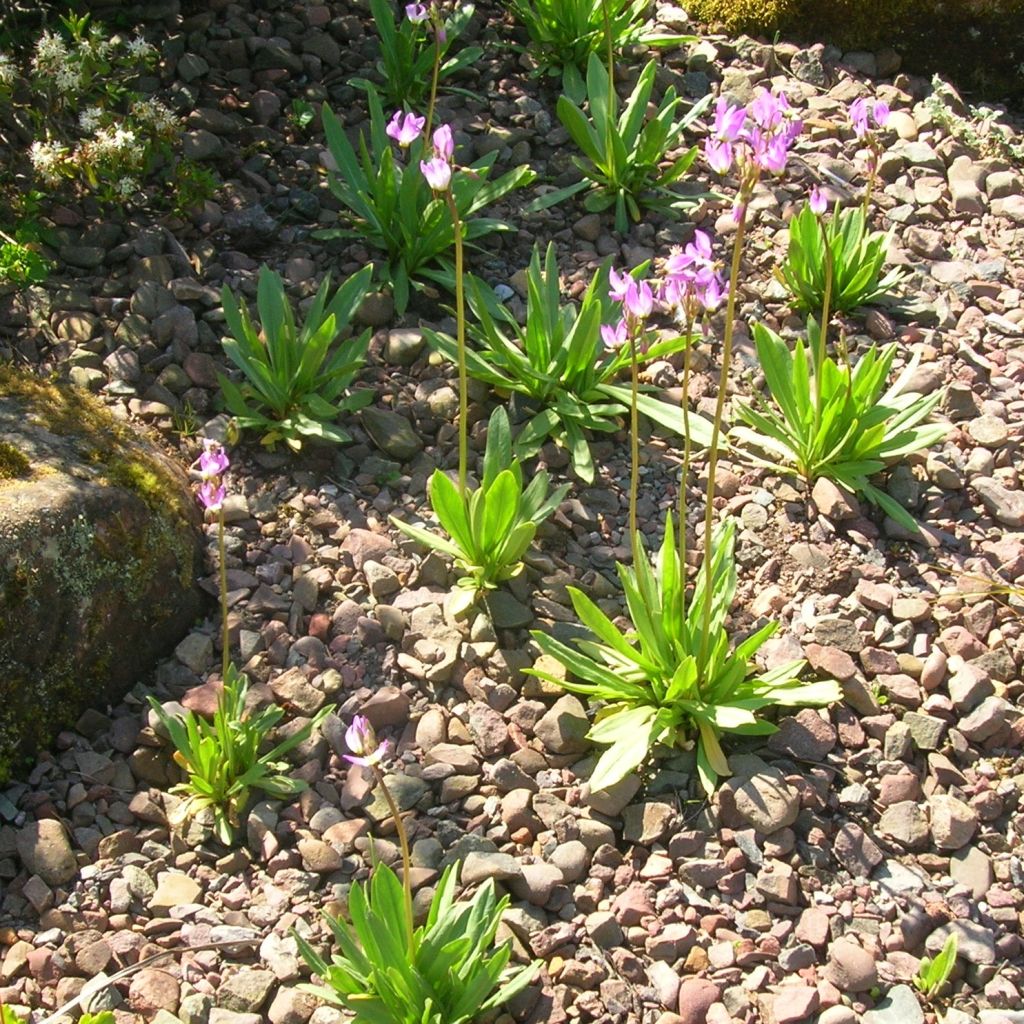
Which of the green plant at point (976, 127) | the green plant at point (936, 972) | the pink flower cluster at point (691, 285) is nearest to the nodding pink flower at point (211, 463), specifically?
the pink flower cluster at point (691, 285)

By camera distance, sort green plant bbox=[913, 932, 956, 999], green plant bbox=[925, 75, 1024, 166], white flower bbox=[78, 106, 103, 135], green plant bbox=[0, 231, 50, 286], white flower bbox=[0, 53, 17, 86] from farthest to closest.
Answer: green plant bbox=[925, 75, 1024, 166]
white flower bbox=[78, 106, 103, 135]
white flower bbox=[0, 53, 17, 86]
green plant bbox=[0, 231, 50, 286]
green plant bbox=[913, 932, 956, 999]

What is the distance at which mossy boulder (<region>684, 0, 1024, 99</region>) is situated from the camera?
5.44m

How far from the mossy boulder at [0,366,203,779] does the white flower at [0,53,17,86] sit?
41.6 inches

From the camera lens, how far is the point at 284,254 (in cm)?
457

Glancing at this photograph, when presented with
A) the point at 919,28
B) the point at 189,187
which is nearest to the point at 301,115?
the point at 189,187

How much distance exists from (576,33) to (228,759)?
330cm

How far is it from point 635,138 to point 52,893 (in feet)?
10.6

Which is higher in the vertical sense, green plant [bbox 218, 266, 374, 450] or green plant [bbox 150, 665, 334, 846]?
green plant [bbox 218, 266, 374, 450]

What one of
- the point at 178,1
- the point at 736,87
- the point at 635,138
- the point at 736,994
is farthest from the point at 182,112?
the point at 736,994

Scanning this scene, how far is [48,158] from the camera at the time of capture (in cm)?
414

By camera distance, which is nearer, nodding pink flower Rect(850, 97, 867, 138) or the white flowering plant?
nodding pink flower Rect(850, 97, 867, 138)

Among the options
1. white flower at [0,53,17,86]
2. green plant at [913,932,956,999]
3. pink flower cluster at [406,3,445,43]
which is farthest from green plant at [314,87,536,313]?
green plant at [913,932,956,999]

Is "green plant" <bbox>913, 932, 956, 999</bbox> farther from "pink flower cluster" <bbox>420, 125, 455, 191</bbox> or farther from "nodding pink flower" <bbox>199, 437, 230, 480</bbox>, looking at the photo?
"pink flower cluster" <bbox>420, 125, 455, 191</bbox>

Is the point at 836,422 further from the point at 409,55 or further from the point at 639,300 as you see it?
the point at 409,55
